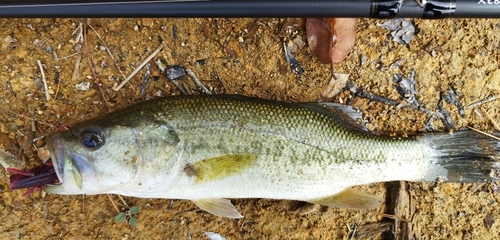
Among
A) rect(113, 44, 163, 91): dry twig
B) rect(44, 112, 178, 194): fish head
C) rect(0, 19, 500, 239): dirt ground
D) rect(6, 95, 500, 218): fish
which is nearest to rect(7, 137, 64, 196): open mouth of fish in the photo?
rect(6, 95, 500, 218): fish

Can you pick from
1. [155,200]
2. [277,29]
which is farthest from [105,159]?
[277,29]

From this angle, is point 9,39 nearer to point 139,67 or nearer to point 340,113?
point 139,67

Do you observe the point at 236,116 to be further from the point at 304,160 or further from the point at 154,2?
the point at 154,2

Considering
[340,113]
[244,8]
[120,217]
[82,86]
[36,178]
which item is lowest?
[120,217]

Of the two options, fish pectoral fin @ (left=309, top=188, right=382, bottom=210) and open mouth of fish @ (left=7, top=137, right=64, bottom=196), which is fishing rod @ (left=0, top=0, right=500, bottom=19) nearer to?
open mouth of fish @ (left=7, top=137, right=64, bottom=196)

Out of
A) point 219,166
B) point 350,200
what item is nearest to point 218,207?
point 219,166

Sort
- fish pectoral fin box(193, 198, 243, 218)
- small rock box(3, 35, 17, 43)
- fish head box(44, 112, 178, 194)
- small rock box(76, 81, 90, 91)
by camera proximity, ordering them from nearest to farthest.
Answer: fish head box(44, 112, 178, 194) < fish pectoral fin box(193, 198, 243, 218) < small rock box(3, 35, 17, 43) < small rock box(76, 81, 90, 91)
